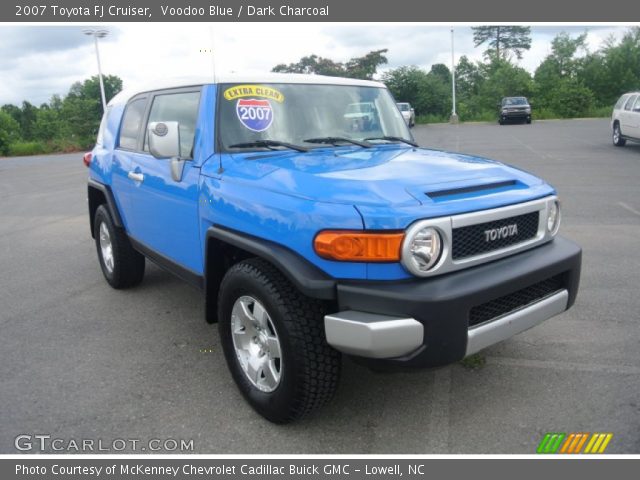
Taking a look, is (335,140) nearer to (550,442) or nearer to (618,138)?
(550,442)

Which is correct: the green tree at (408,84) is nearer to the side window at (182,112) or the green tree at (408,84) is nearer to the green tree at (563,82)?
the green tree at (563,82)

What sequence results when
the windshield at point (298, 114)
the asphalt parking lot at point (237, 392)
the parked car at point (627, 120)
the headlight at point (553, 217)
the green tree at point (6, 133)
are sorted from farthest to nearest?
the green tree at point (6, 133) → the parked car at point (627, 120) → the windshield at point (298, 114) → the headlight at point (553, 217) → the asphalt parking lot at point (237, 392)

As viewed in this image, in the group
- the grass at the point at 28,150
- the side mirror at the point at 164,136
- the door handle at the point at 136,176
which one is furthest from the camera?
the grass at the point at 28,150

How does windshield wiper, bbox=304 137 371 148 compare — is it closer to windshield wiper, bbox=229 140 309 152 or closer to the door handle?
windshield wiper, bbox=229 140 309 152

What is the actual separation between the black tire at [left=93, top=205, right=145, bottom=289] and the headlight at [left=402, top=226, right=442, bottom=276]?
10.9ft

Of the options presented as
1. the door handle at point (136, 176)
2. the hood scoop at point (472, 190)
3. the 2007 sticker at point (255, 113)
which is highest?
the 2007 sticker at point (255, 113)

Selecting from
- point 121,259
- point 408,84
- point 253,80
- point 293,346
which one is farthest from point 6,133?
point 293,346

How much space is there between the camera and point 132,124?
4.88 m

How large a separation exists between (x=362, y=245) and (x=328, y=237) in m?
0.16

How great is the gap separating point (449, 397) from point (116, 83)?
7428cm

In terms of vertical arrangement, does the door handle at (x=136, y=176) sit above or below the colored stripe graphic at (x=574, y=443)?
above

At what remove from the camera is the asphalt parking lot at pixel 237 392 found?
9.78ft

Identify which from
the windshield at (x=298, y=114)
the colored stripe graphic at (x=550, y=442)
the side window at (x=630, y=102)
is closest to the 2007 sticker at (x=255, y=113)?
the windshield at (x=298, y=114)
